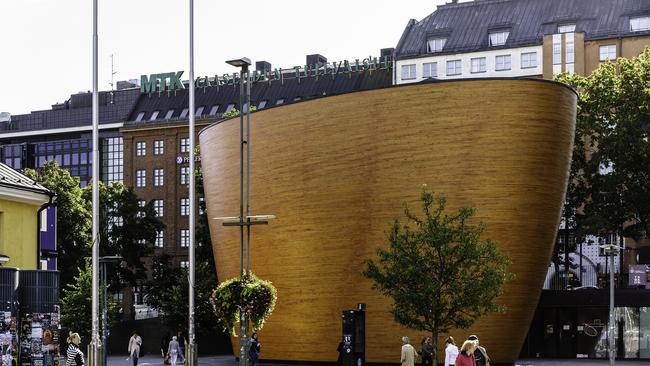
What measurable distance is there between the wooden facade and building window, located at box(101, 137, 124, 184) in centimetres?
5524

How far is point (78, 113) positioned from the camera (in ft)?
346

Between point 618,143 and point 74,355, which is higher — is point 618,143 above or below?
above

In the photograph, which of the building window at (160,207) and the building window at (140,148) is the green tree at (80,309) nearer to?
the building window at (160,207)

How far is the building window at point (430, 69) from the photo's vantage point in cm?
8769

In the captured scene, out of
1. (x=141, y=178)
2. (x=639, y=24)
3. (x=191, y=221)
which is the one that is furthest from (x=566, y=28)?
(x=191, y=221)

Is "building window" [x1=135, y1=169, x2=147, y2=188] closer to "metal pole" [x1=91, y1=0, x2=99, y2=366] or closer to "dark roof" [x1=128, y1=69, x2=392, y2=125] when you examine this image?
"dark roof" [x1=128, y1=69, x2=392, y2=125]

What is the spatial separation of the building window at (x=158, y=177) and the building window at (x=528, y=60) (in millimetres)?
33970

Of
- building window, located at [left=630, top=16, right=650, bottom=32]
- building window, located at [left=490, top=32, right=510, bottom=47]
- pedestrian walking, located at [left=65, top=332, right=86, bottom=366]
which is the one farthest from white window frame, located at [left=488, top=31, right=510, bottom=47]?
pedestrian walking, located at [left=65, top=332, right=86, bottom=366]

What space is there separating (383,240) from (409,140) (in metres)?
4.15

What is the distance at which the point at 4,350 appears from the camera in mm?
22031

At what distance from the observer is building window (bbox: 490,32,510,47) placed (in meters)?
85.8

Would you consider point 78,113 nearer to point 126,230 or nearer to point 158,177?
point 158,177

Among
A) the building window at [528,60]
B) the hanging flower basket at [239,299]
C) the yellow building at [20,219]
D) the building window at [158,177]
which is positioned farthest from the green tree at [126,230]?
the hanging flower basket at [239,299]

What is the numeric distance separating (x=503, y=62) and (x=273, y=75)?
21.8 metres
